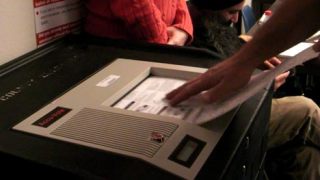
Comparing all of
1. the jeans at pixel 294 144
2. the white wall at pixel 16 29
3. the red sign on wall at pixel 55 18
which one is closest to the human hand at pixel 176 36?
the red sign on wall at pixel 55 18

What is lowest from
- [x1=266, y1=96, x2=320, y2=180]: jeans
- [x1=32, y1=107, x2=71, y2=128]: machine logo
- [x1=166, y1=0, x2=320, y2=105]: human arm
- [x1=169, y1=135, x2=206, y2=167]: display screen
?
[x1=266, y1=96, x2=320, y2=180]: jeans

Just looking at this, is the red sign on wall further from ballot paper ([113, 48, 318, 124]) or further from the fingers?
the fingers

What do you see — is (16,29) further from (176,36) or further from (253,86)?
(253,86)

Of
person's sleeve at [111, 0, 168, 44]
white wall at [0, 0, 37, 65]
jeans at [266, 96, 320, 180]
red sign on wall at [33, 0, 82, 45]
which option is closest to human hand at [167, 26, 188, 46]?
person's sleeve at [111, 0, 168, 44]

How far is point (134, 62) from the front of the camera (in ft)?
2.94

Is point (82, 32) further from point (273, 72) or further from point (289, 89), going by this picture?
point (289, 89)

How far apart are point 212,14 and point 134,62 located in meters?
0.66

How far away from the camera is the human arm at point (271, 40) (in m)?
0.61

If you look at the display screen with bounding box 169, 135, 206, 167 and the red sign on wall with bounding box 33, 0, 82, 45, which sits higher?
the red sign on wall with bounding box 33, 0, 82, 45

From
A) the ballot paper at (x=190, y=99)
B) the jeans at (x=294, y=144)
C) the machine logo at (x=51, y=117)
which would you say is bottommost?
the jeans at (x=294, y=144)

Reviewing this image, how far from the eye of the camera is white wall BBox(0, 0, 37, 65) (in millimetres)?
944

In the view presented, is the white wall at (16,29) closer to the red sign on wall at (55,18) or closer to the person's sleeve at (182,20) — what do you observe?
the red sign on wall at (55,18)

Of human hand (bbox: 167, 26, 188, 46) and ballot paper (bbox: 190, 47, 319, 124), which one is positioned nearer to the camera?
ballot paper (bbox: 190, 47, 319, 124)

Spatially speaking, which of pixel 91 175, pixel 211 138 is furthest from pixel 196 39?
pixel 91 175
